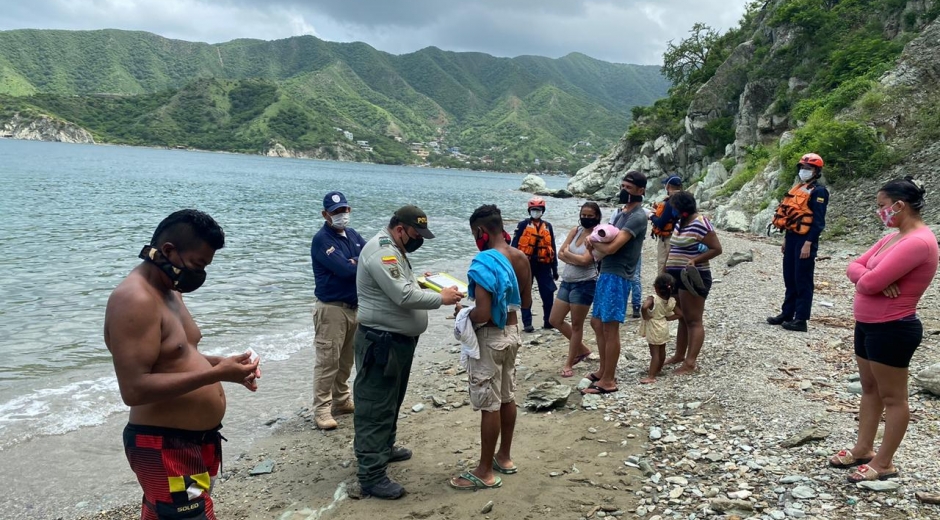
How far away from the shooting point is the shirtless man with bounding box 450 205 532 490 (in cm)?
495

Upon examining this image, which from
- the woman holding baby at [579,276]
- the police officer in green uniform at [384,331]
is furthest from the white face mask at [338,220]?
the woman holding baby at [579,276]

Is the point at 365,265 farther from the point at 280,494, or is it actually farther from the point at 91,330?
the point at 91,330

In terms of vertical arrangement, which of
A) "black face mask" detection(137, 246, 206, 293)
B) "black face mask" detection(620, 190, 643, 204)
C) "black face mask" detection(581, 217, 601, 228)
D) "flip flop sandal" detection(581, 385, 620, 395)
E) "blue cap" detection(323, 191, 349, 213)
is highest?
"black face mask" detection(620, 190, 643, 204)

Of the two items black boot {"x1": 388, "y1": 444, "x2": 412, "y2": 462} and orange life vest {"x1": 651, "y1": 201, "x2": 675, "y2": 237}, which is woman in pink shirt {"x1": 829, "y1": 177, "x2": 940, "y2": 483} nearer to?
black boot {"x1": 388, "y1": 444, "x2": 412, "y2": 462}

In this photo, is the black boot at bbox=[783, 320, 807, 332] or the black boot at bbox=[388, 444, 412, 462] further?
the black boot at bbox=[783, 320, 807, 332]

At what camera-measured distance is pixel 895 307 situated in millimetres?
4344

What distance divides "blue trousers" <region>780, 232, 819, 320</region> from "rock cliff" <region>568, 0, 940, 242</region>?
9574mm

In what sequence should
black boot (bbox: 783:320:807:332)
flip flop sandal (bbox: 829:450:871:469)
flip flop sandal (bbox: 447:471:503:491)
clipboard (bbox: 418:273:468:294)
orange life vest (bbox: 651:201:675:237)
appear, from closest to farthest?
flip flop sandal (bbox: 829:450:871:469)
flip flop sandal (bbox: 447:471:503:491)
clipboard (bbox: 418:273:468:294)
black boot (bbox: 783:320:807:332)
orange life vest (bbox: 651:201:675:237)

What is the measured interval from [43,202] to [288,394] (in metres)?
37.0

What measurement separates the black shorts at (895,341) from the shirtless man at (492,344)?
9.03ft

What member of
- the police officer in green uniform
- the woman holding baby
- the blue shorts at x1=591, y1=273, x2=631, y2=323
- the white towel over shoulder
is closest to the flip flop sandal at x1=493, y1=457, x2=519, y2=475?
the police officer in green uniform

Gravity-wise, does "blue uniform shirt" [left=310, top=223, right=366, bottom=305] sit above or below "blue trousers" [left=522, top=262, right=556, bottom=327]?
above

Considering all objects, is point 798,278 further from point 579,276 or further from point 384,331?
point 384,331

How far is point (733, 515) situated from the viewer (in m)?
4.23
